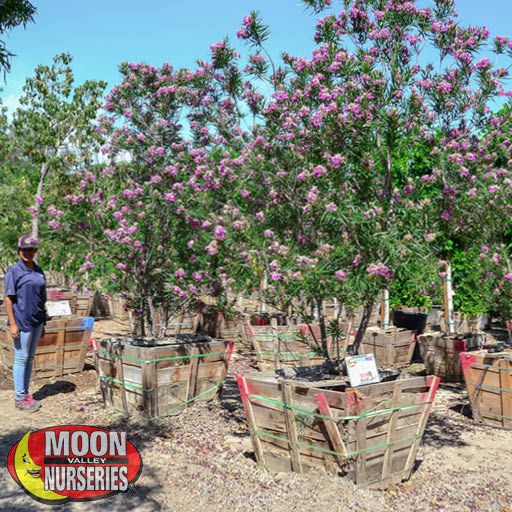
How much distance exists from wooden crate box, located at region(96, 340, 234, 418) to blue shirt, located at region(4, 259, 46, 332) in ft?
2.67

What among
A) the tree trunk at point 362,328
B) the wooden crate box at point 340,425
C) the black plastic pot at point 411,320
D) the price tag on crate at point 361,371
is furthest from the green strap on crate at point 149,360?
the black plastic pot at point 411,320

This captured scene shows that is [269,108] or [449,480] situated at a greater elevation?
[269,108]

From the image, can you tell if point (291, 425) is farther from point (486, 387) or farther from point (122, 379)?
point (486, 387)

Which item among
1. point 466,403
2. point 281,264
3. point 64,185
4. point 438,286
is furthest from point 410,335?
point 64,185

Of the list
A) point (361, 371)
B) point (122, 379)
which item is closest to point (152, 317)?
point (122, 379)

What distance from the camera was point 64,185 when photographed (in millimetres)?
15164

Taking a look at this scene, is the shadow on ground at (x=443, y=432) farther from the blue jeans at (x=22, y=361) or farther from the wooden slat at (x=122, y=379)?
the blue jeans at (x=22, y=361)

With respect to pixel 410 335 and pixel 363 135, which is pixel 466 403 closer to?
pixel 410 335

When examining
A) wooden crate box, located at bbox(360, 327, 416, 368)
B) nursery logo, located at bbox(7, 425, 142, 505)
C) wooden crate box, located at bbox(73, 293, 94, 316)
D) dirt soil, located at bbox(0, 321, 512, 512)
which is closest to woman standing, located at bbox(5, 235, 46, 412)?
dirt soil, located at bbox(0, 321, 512, 512)

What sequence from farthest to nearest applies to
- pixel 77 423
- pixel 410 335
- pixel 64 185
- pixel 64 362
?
pixel 64 185 < pixel 410 335 < pixel 64 362 < pixel 77 423

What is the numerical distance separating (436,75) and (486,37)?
20.3 inches

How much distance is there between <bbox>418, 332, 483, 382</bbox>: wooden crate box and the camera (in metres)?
7.88

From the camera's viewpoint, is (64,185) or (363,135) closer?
(363,135)

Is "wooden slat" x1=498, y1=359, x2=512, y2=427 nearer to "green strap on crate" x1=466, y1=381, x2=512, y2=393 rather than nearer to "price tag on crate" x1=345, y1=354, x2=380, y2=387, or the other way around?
"green strap on crate" x1=466, y1=381, x2=512, y2=393
